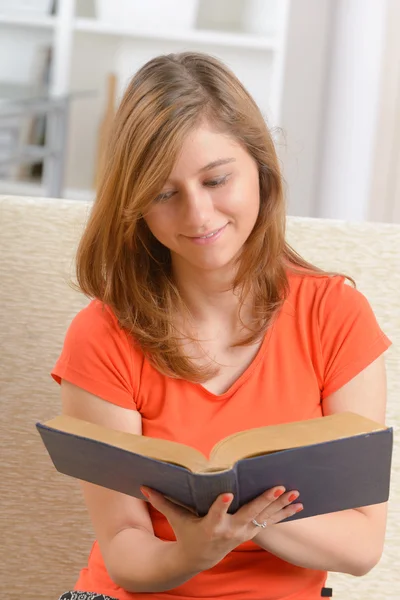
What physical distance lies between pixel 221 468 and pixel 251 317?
53 centimetres

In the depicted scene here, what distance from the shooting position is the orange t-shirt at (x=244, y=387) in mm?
1297

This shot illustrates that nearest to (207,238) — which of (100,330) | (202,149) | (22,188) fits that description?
(202,149)

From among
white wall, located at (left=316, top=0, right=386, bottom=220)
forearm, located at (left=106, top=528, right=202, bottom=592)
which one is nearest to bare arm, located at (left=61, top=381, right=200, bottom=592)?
forearm, located at (left=106, top=528, right=202, bottom=592)

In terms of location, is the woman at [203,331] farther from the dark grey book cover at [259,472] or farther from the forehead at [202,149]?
the dark grey book cover at [259,472]

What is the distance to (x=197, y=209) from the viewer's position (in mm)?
1253

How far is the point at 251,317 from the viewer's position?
1.44 metres

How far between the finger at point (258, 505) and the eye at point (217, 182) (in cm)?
46

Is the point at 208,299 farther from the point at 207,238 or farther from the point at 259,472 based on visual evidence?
the point at 259,472

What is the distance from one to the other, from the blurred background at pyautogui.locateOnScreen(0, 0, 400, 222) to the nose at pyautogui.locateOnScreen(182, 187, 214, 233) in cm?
247

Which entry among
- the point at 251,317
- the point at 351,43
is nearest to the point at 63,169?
the point at 351,43

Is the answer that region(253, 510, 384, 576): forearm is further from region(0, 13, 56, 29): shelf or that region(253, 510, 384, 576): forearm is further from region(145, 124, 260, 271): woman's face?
region(0, 13, 56, 29): shelf

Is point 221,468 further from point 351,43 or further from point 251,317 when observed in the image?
point 351,43

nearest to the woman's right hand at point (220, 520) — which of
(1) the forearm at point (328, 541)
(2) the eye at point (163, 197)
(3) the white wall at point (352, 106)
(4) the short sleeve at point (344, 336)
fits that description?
(1) the forearm at point (328, 541)

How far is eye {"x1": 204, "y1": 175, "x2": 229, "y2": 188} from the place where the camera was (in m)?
1.27
